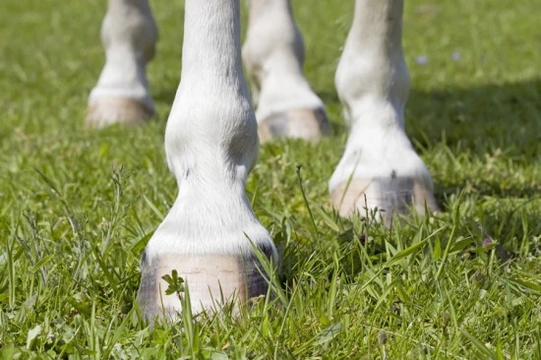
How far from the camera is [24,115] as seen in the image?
4520mm

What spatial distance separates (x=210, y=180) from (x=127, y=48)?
8.37 feet

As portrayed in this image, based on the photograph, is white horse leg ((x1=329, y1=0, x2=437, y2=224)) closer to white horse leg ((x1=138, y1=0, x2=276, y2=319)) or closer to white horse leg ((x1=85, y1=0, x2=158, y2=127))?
white horse leg ((x1=138, y1=0, x2=276, y2=319))

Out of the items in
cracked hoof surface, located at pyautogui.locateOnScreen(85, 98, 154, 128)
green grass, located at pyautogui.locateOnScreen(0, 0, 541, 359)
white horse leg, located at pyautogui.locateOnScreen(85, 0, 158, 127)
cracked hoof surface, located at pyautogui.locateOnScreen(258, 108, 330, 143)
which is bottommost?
green grass, located at pyautogui.locateOnScreen(0, 0, 541, 359)

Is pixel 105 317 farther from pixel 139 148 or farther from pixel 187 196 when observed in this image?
pixel 139 148

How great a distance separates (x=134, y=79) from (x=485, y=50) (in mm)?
3178

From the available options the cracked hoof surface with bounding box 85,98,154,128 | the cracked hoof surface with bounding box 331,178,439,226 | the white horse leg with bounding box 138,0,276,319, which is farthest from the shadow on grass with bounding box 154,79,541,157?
the white horse leg with bounding box 138,0,276,319

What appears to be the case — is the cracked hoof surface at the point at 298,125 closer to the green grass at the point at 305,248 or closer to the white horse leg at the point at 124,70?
the green grass at the point at 305,248

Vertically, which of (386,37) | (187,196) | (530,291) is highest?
(386,37)

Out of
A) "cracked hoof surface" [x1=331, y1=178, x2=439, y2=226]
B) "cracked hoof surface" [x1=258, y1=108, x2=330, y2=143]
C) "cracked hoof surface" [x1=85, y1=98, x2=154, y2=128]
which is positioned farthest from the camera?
"cracked hoof surface" [x1=85, y1=98, x2=154, y2=128]

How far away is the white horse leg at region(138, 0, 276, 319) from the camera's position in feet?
5.81

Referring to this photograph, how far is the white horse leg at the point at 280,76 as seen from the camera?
3.56 metres

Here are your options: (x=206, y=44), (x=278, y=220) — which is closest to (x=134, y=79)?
(x=278, y=220)

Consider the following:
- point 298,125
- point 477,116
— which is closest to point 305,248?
point 298,125

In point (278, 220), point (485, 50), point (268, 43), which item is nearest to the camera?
point (278, 220)
